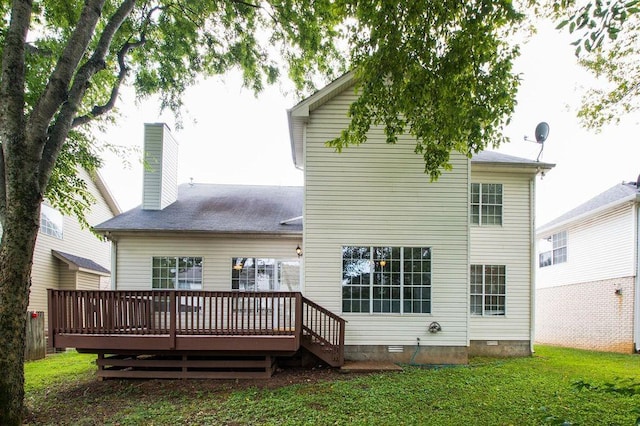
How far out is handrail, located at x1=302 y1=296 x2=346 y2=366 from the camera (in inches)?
304

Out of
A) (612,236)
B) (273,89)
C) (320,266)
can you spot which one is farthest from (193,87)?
(612,236)

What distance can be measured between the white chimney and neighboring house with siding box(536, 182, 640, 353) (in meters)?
14.5

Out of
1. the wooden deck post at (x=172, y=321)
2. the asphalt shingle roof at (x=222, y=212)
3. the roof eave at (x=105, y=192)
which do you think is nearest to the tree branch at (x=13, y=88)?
the wooden deck post at (x=172, y=321)

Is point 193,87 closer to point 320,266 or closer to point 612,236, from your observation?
point 320,266

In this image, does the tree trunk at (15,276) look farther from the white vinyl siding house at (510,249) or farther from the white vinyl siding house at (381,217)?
the white vinyl siding house at (510,249)

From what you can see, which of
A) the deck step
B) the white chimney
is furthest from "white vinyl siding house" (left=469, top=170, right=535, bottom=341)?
the white chimney

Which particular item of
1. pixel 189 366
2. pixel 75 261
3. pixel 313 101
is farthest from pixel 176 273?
pixel 75 261

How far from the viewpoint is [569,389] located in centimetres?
641

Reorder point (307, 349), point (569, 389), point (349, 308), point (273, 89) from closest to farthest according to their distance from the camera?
point (569, 389), point (307, 349), point (349, 308), point (273, 89)

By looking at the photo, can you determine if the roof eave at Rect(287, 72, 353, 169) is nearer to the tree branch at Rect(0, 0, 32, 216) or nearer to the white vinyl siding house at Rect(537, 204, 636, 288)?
the tree branch at Rect(0, 0, 32, 216)

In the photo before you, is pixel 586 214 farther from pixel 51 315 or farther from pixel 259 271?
pixel 51 315

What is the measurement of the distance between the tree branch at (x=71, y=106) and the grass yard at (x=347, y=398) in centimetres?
392

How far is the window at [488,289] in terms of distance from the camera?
32.9ft

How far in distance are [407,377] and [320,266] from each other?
3.00m
